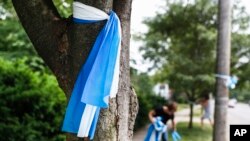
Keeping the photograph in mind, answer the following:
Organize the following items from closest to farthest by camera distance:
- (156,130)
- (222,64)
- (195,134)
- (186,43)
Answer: (222,64)
(156,130)
(195,134)
(186,43)

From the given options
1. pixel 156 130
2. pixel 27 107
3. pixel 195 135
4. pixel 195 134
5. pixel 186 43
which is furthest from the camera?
pixel 186 43

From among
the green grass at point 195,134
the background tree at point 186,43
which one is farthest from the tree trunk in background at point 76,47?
the background tree at point 186,43

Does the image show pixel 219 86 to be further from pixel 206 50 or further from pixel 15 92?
pixel 206 50

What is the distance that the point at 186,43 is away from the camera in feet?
58.4

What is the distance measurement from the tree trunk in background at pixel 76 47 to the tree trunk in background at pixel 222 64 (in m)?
4.22

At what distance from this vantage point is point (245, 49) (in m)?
17.2

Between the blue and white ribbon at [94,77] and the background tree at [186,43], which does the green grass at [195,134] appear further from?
the blue and white ribbon at [94,77]

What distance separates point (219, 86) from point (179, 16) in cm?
1048

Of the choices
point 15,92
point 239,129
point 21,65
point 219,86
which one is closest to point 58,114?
point 15,92

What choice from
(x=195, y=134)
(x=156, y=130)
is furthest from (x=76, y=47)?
(x=195, y=134)

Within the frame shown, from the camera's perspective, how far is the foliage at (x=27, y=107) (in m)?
7.18

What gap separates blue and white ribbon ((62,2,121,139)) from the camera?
9.71 ft

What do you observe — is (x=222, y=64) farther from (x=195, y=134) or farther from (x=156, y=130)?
(x=195, y=134)

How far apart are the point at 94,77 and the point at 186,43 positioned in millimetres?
15101
